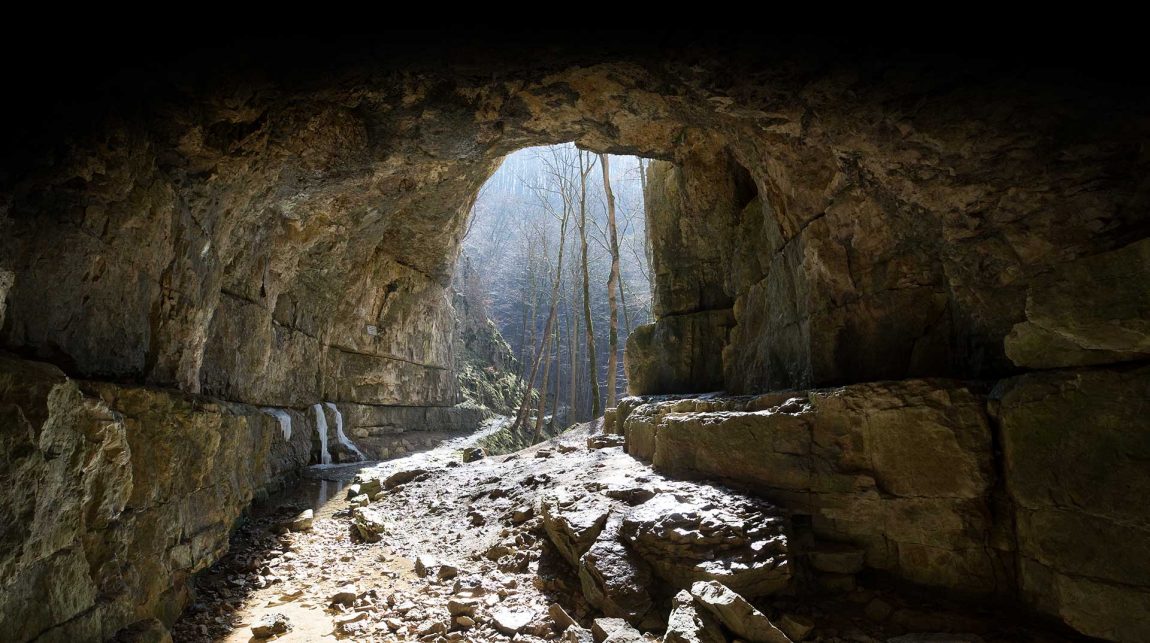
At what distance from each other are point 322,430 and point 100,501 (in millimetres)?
9552

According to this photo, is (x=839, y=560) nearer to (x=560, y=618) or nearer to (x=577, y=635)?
(x=577, y=635)

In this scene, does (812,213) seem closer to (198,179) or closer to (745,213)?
(745,213)

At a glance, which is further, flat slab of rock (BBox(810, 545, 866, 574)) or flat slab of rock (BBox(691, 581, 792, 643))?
flat slab of rock (BBox(810, 545, 866, 574))

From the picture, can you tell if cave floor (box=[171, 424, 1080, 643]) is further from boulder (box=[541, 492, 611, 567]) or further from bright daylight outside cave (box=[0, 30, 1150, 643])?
boulder (box=[541, 492, 611, 567])

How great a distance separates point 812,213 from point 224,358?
281 inches

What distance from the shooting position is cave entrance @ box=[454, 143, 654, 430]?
2424cm

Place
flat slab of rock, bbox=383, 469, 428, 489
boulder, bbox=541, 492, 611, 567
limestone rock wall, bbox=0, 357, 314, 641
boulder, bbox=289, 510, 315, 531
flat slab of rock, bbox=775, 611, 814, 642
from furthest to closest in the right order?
flat slab of rock, bbox=383, 469, 428, 489, boulder, bbox=289, 510, 315, 531, boulder, bbox=541, 492, 611, 567, flat slab of rock, bbox=775, 611, 814, 642, limestone rock wall, bbox=0, 357, 314, 641

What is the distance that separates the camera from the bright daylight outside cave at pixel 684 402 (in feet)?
7.93

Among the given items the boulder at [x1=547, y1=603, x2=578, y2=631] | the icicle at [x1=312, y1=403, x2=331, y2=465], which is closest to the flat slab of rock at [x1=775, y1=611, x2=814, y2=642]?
the boulder at [x1=547, y1=603, x2=578, y2=631]

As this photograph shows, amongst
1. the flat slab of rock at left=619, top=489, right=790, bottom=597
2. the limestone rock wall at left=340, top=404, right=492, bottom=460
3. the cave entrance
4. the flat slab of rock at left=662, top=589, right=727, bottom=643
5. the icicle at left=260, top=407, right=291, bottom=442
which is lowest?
the limestone rock wall at left=340, top=404, right=492, bottom=460

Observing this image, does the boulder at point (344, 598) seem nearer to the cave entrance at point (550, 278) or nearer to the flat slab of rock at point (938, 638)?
the flat slab of rock at point (938, 638)

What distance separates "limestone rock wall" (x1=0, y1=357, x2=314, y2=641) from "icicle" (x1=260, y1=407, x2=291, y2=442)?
19.0 feet

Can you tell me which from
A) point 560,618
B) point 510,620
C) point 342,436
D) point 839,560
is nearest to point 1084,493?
point 839,560

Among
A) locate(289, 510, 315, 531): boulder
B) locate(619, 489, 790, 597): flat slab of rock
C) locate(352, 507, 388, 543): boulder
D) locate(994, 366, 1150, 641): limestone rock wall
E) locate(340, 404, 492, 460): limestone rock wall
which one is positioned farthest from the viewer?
locate(340, 404, 492, 460): limestone rock wall
